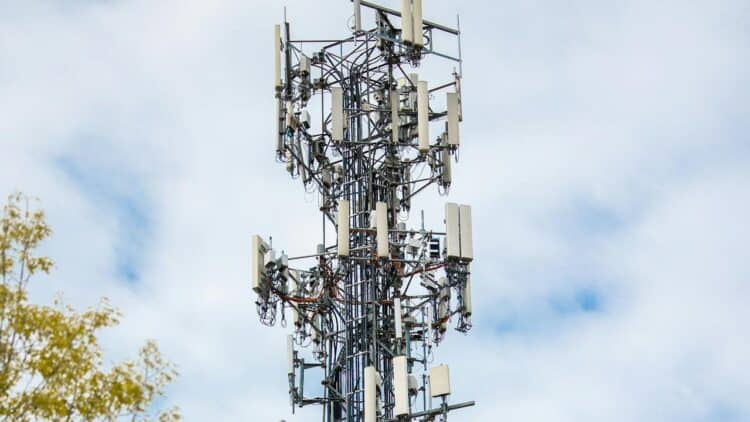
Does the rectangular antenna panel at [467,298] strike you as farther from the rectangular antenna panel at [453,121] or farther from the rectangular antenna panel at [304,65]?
the rectangular antenna panel at [304,65]

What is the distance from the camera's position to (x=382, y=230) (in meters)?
30.2

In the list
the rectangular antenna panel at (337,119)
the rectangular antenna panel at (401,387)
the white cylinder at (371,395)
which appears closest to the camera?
the rectangular antenna panel at (401,387)

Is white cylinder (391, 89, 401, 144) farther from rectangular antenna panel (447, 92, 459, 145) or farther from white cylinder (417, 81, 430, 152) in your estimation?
rectangular antenna panel (447, 92, 459, 145)

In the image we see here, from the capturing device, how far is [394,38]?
32719 millimetres

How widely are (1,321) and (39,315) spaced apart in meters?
0.48

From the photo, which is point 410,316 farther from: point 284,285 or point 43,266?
point 43,266

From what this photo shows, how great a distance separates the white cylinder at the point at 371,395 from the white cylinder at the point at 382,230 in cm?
235

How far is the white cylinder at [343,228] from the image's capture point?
99.4 ft

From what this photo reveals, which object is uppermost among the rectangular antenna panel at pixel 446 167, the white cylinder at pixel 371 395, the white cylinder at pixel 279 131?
the white cylinder at pixel 279 131

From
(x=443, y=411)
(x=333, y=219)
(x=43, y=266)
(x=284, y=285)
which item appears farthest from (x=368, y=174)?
(x=43, y=266)

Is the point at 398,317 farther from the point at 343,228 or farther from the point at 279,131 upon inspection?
the point at 279,131

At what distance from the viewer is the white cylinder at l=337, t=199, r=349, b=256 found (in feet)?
99.4

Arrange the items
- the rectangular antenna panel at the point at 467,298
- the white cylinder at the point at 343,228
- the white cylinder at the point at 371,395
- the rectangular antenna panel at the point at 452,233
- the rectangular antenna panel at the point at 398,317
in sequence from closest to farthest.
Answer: the white cylinder at the point at 371,395 < the rectangular antenna panel at the point at 398,317 < the white cylinder at the point at 343,228 < the rectangular antenna panel at the point at 452,233 < the rectangular antenna panel at the point at 467,298

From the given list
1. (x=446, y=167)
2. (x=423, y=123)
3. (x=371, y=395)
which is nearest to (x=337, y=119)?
(x=423, y=123)
